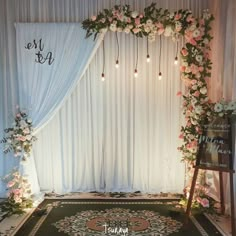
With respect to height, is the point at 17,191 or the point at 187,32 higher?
the point at 187,32

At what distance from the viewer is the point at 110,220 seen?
3.68 meters

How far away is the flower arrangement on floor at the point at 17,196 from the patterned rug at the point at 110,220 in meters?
0.21

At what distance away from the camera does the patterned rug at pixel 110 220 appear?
134 inches

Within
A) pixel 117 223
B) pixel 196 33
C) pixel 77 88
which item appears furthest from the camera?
pixel 77 88

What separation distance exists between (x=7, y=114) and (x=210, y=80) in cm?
279

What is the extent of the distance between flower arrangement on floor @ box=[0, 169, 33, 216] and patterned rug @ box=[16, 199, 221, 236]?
0.21 meters

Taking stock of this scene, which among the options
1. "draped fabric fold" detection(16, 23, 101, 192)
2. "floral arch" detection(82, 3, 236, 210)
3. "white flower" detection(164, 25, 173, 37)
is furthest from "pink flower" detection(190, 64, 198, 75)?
"draped fabric fold" detection(16, 23, 101, 192)

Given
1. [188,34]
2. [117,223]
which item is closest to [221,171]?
[117,223]

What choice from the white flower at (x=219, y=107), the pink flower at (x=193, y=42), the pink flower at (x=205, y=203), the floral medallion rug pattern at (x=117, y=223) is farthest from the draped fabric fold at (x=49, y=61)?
the pink flower at (x=205, y=203)

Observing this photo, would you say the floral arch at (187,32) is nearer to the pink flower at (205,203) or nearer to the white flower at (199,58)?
the white flower at (199,58)

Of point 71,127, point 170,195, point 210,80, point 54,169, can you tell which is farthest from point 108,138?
point 210,80

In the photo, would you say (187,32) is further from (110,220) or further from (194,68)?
(110,220)

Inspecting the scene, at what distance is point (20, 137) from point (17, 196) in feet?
2.35

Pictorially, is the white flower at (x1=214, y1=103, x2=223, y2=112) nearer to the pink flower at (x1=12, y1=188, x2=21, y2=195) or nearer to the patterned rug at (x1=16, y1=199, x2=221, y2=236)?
the patterned rug at (x1=16, y1=199, x2=221, y2=236)
